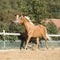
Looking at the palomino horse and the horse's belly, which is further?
the horse's belly

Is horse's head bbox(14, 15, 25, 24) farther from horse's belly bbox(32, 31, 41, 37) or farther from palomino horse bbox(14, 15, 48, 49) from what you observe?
horse's belly bbox(32, 31, 41, 37)

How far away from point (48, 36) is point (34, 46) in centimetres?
141

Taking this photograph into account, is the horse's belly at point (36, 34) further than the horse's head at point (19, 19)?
Yes

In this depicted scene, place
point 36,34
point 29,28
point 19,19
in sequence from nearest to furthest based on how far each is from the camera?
point 19,19 < point 29,28 < point 36,34

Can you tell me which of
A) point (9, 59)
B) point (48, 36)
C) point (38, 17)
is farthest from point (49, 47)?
point (9, 59)

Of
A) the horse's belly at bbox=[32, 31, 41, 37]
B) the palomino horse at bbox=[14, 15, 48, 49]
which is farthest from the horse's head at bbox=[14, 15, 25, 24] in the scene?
the horse's belly at bbox=[32, 31, 41, 37]

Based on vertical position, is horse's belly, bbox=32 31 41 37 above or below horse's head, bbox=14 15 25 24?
below

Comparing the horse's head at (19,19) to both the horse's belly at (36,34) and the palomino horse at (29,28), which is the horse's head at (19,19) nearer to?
the palomino horse at (29,28)

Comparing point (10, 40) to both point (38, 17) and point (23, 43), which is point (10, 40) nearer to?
point (23, 43)

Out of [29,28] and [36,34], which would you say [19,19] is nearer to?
[29,28]

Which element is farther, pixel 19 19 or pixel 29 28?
pixel 29 28

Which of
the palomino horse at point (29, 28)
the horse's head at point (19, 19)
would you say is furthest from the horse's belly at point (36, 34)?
the horse's head at point (19, 19)

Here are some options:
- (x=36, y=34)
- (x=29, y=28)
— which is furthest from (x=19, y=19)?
(x=36, y=34)

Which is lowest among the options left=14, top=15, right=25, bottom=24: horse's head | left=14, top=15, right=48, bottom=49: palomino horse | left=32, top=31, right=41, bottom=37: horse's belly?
left=32, top=31, right=41, bottom=37: horse's belly
